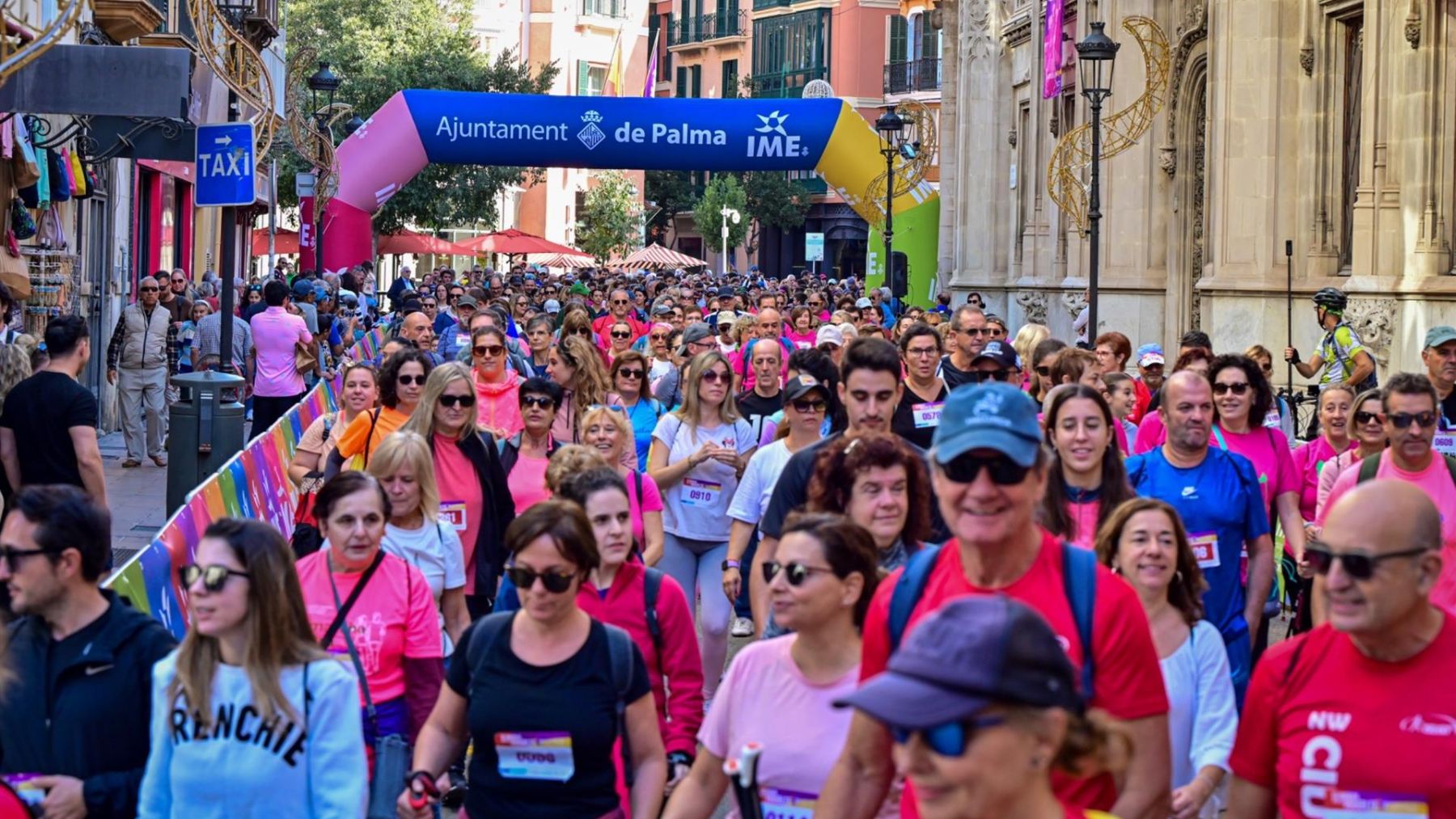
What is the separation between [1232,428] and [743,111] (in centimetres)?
2521

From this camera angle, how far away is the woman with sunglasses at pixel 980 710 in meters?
2.76

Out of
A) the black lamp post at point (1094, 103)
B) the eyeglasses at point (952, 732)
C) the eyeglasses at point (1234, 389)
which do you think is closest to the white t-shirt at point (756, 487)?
the eyeglasses at point (1234, 389)

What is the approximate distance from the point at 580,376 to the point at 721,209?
7042 centimetres

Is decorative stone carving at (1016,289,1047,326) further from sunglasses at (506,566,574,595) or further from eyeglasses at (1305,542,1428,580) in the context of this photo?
eyeglasses at (1305,542,1428,580)

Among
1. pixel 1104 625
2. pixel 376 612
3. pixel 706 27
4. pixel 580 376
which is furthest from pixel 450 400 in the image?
pixel 706 27

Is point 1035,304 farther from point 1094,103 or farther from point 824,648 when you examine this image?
point 824,648

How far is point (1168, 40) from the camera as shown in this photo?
88.3 feet

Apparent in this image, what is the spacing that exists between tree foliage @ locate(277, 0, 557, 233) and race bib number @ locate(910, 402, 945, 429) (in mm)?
47435

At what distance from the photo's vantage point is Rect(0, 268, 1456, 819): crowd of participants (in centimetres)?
399

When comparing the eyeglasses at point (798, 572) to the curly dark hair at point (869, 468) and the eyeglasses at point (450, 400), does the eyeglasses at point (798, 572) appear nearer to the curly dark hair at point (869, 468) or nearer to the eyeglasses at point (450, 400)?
the curly dark hair at point (869, 468)

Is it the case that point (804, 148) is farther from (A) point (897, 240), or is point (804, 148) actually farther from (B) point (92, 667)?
(B) point (92, 667)

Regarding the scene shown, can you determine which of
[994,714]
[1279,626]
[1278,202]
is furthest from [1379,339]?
[994,714]

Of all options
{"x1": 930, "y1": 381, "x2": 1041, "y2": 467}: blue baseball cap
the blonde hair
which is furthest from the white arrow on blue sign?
{"x1": 930, "y1": 381, "x2": 1041, "y2": 467}: blue baseball cap

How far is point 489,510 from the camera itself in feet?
28.2
